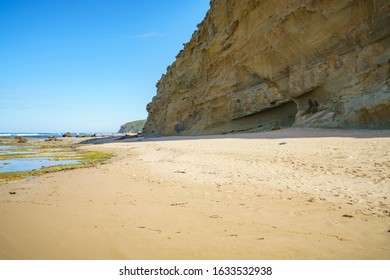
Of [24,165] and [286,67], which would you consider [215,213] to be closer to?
[24,165]

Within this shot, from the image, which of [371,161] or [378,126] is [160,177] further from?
[378,126]

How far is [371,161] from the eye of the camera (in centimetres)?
791

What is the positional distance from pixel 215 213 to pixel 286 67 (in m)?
22.7

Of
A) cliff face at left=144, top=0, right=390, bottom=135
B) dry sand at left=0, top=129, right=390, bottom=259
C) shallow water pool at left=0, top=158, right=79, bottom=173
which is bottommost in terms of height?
dry sand at left=0, top=129, right=390, bottom=259

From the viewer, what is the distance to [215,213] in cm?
495

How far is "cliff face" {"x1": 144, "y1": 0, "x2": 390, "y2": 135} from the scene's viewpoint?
17.5m

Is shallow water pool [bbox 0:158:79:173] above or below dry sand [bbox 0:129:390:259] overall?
above

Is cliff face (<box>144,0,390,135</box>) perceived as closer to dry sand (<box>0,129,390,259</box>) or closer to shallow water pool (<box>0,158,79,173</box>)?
dry sand (<box>0,129,390,259</box>)

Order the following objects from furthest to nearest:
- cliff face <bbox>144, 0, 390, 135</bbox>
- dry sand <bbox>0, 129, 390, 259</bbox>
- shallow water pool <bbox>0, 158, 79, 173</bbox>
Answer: cliff face <bbox>144, 0, 390, 135</bbox> → shallow water pool <bbox>0, 158, 79, 173</bbox> → dry sand <bbox>0, 129, 390, 259</bbox>

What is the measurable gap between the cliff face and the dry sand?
10652mm

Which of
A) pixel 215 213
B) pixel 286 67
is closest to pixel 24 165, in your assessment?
pixel 215 213

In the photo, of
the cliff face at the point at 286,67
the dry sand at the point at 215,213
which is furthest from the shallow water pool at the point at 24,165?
the cliff face at the point at 286,67

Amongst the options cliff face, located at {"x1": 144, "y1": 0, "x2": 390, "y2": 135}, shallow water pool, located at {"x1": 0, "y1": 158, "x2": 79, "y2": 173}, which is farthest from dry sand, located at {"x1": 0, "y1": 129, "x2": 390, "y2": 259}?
cliff face, located at {"x1": 144, "y1": 0, "x2": 390, "y2": 135}
